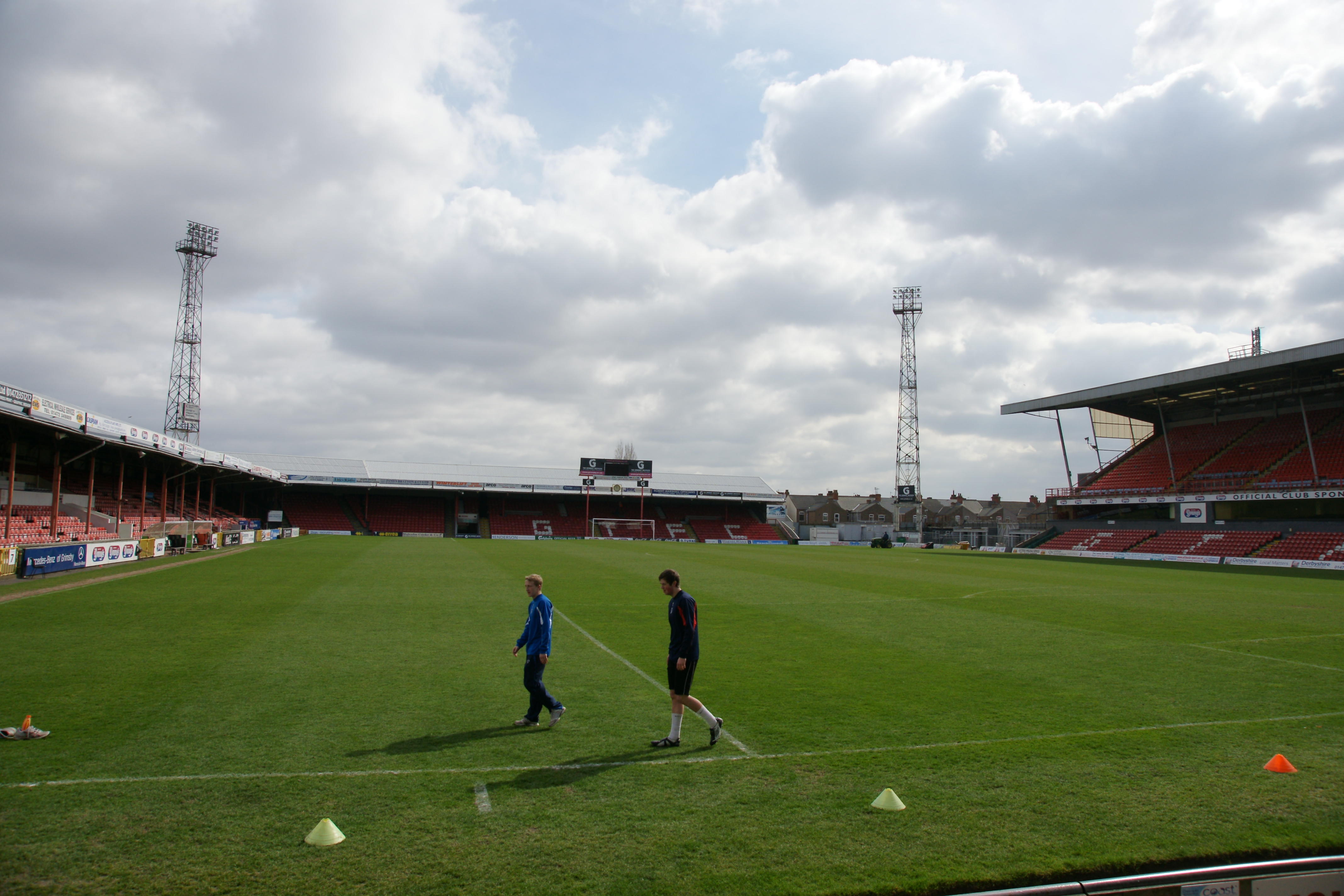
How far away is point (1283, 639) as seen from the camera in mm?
14609

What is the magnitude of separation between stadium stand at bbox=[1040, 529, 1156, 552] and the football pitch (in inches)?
1451

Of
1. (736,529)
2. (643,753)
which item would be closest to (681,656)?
(643,753)

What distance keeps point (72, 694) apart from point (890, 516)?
11816 cm

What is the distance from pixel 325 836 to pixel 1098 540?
57395 millimetres

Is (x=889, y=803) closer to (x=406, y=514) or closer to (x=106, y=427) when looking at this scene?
(x=106, y=427)

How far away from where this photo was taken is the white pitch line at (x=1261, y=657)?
11.8m

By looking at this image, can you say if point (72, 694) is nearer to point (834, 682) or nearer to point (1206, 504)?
point (834, 682)

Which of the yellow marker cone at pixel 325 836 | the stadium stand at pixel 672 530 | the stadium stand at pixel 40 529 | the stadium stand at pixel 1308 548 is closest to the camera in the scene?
the yellow marker cone at pixel 325 836

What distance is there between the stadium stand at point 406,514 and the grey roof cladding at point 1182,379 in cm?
5454

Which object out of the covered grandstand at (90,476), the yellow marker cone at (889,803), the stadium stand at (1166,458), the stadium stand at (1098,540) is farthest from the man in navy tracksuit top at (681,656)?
the stadium stand at (1166,458)

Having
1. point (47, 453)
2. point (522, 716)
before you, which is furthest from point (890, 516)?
point (522, 716)

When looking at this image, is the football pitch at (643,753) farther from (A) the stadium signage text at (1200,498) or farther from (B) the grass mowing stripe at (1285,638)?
(A) the stadium signage text at (1200,498)

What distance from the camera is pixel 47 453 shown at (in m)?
36.5

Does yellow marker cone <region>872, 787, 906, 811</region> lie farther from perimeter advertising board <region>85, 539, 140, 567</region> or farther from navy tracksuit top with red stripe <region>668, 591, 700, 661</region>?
perimeter advertising board <region>85, 539, 140, 567</region>
